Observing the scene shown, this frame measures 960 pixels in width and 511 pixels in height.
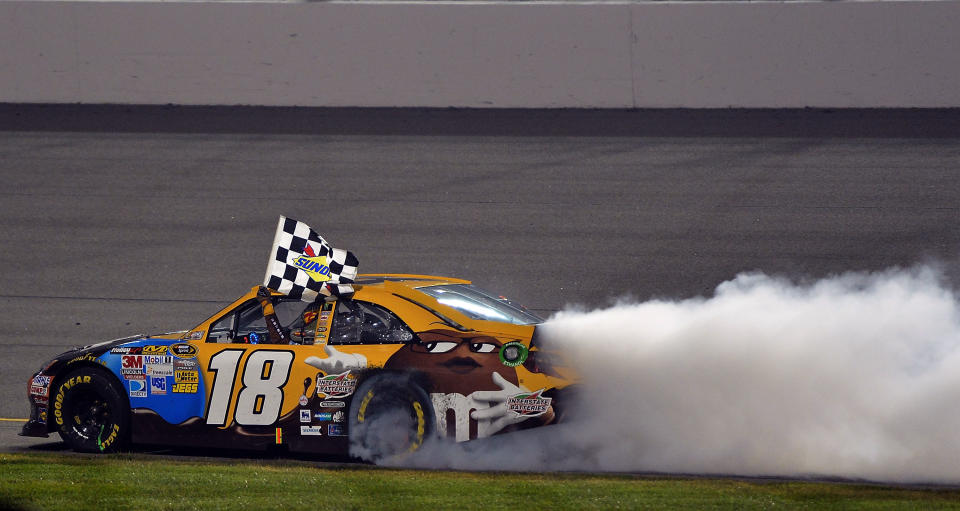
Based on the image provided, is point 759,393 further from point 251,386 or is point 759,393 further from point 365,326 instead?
point 251,386

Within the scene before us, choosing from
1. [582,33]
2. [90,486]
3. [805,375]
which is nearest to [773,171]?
[582,33]

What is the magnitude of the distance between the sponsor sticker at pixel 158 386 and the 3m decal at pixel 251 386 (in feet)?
1.21

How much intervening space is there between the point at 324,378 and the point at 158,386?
52.3 inches

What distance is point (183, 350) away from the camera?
28.6ft

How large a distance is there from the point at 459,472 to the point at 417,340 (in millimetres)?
946

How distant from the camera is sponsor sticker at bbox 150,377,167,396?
8719mm

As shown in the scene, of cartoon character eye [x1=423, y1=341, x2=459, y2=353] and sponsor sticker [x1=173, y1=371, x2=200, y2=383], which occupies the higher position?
cartoon character eye [x1=423, y1=341, x2=459, y2=353]

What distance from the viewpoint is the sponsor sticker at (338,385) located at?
27.0 feet

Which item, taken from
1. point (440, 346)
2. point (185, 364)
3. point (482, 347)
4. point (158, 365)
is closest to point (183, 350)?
point (185, 364)

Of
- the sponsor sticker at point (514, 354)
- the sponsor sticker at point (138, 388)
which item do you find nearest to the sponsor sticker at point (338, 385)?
the sponsor sticker at point (514, 354)

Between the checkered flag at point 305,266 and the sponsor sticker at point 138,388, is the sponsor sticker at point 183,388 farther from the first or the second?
the checkered flag at point 305,266

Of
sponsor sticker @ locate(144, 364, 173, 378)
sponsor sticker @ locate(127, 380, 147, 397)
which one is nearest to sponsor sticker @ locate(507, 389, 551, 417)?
sponsor sticker @ locate(144, 364, 173, 378)

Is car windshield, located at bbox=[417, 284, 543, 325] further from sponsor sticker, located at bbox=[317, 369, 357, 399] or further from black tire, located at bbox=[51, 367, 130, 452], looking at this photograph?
black tire, located at bbox=[51, 367, 130, 452]

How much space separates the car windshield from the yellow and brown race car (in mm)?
18
